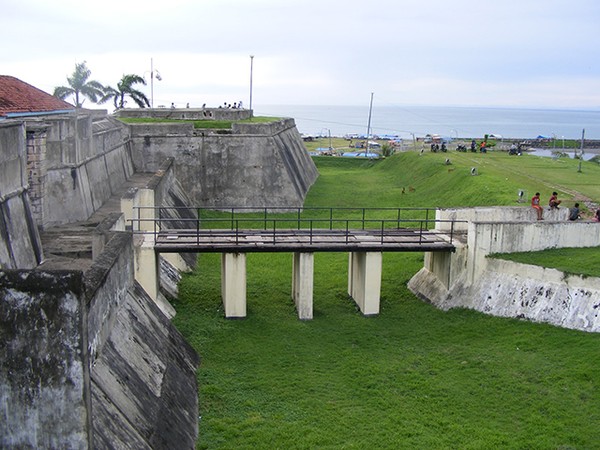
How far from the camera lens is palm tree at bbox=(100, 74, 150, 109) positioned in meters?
50.9

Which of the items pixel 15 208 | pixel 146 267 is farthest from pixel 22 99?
pixel 15 208

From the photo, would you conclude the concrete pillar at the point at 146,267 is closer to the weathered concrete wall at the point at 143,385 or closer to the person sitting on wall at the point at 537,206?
the weathered concrete wall at the point at 143,385

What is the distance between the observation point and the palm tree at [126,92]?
167 ft

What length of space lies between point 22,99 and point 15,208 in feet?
33.7

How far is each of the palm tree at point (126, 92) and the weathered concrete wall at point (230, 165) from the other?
18133 millimetres

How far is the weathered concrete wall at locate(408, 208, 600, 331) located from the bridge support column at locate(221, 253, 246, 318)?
17.6 ft

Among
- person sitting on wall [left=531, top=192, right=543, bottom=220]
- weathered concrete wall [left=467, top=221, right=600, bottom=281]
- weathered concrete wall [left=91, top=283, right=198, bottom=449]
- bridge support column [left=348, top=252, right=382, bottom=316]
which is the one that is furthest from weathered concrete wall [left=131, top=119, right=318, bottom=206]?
weathered concrete wall [left=91, top=283, right=198, bottom=449]

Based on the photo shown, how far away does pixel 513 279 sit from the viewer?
59.3 feet

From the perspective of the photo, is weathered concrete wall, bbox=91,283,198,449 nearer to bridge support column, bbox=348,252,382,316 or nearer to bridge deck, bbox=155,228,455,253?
bridge deck, bbox=155,228,455,253

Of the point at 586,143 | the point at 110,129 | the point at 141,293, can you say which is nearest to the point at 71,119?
the point at 110,129

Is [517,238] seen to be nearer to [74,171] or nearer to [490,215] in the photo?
[490,215]

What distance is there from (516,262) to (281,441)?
28.7ft

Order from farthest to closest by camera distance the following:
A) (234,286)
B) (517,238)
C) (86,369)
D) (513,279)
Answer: (517,238) < (234,286) < (513,279) < (86,369)

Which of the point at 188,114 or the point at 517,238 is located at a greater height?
the point at 188,114
